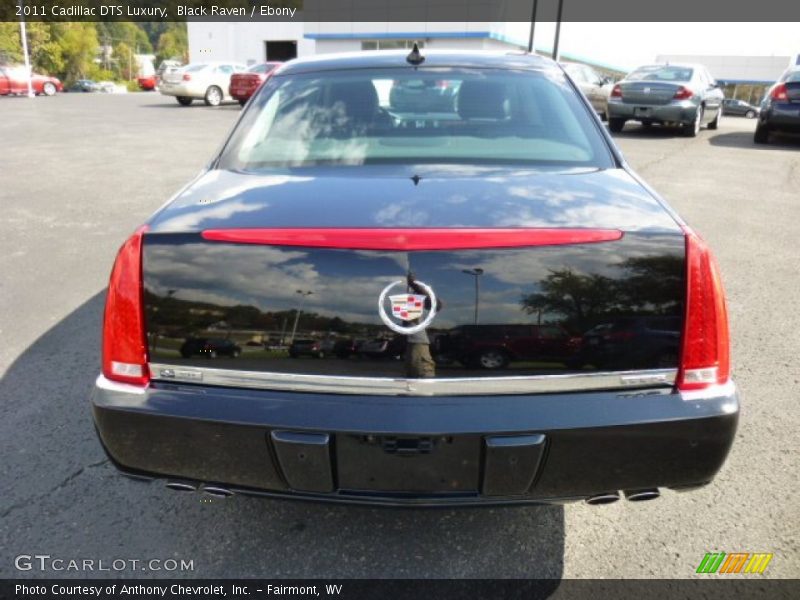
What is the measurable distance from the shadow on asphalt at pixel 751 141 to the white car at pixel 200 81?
1586cm

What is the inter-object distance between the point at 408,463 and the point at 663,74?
14.1 meters

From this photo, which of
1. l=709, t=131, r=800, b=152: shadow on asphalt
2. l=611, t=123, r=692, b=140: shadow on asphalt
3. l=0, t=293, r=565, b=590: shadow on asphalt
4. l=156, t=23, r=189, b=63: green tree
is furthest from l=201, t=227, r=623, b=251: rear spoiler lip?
l=156, t=23, r=189, b=63: green tree

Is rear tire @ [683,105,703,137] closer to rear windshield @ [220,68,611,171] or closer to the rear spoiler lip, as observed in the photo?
rear windshield @ [220,68,611,171]

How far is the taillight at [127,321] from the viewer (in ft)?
5.73

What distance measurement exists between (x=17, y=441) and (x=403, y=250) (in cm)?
210

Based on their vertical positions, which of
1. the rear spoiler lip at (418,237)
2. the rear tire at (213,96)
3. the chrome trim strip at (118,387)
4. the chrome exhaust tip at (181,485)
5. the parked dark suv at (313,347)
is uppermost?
the rear spoiler lip at (418,237)

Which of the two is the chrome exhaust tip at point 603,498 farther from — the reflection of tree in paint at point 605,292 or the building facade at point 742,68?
the building facade at point 742,68

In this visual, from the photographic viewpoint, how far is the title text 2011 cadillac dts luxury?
5.41 ft

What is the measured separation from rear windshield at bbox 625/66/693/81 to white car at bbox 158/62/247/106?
14208 millimetres

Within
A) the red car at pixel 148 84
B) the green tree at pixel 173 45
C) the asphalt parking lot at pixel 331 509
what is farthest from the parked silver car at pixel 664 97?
Answer: the green tree at pixel 173 45

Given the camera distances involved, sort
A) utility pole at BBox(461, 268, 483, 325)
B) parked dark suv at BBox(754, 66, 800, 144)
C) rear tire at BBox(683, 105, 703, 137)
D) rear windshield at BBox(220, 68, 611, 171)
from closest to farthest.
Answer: utility pole at BBox(461, 268, 483, 325)
rear windshield at BBox(220, 68, 611, 171)
parked dark suv at BBox(754, 66, 800, 144)
rear tire at BBox(683, 105, 703, 137)

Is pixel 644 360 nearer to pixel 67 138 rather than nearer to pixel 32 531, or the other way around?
pixel 32 531

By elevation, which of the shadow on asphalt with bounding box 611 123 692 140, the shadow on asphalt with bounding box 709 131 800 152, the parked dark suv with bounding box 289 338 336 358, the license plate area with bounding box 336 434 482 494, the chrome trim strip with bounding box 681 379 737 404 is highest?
the parked dark suv with bounding box 289 338 336 358

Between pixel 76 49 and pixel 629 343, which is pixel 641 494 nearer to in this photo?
pixel 629 343
